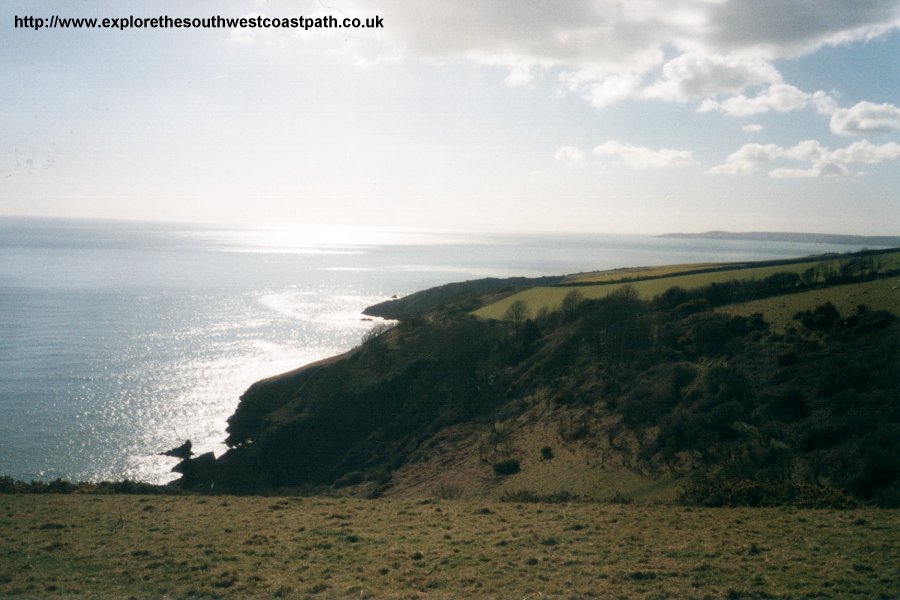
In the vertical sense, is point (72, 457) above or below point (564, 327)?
below

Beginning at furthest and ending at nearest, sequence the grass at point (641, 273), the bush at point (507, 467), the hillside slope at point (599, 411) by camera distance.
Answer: the grass at point (641, 273), the bush at point (507, 467), the hillside slope at point (599, 411)

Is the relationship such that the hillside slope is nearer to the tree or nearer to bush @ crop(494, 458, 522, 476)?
bush @ crop(494, 458, 522, 476)

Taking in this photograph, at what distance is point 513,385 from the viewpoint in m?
30.4

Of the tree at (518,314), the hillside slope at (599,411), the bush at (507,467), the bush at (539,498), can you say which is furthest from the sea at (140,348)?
the bush at (539,498)

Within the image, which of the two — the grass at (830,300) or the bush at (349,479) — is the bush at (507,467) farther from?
the grass at (830,300)

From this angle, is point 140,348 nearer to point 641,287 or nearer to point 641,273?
point 641,287

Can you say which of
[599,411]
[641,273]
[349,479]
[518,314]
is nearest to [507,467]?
[599,411]

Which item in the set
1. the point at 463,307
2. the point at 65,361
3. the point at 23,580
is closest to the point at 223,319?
the point at 65,361

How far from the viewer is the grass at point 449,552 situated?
26.4ft

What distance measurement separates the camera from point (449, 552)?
9656mm

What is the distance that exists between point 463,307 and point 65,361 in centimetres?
3645

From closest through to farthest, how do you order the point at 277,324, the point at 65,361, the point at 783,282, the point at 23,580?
the point at 23,580 < the point at 783,282 < the point at 65,361 < the point at 277,324

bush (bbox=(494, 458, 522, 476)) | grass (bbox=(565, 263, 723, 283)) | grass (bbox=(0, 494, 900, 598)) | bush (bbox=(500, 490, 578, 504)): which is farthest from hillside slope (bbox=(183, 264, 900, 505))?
grass (bbox=(565, 263, 723, 283))

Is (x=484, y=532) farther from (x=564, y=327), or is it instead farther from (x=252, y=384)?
(x=252, y=384)
